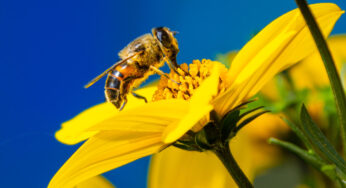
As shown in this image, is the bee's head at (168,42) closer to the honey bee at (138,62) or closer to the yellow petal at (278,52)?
the honey bee at (138,62)

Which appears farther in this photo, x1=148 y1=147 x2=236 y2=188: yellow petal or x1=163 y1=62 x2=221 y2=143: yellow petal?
x1=148 y1=147 x2=236 y2=188: yellow petal

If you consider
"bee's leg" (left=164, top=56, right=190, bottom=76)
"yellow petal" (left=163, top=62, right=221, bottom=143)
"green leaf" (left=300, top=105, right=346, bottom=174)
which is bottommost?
"green leaf" (left=300, top=105, right=346, bottom=174)

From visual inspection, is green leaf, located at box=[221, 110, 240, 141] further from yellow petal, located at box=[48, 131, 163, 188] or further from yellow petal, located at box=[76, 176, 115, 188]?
yellow petal, located at box=[76, 176, 115, 188]

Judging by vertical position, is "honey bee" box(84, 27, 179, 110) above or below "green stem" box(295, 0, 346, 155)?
above

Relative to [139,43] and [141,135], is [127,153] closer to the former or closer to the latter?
[141,135]

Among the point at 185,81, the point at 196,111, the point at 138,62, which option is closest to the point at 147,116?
the point at 196,111

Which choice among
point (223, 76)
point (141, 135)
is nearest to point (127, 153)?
point (141, 135)

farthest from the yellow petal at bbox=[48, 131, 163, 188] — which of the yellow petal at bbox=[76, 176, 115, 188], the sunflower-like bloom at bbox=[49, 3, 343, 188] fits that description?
the yellow petal at bbox=[76, 176, 115, 188]

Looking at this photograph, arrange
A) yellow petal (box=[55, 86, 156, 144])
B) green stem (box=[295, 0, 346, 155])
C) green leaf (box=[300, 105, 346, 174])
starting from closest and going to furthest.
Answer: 1. green stem (box=[295, 0, 346, 155])
2. green leaf (box=[300, 105, 346, 174])
3. yellow petal (box=[55, 86, 156, 144])
